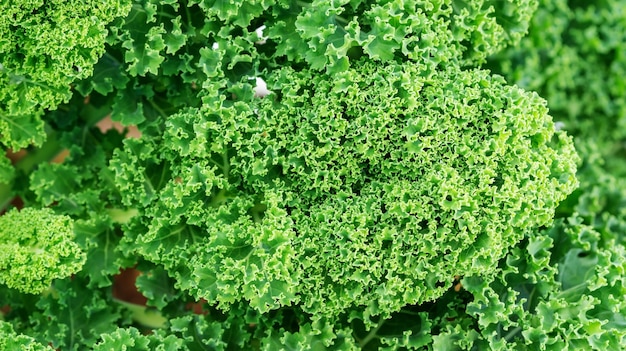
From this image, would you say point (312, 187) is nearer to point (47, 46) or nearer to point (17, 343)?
point (47, 46)

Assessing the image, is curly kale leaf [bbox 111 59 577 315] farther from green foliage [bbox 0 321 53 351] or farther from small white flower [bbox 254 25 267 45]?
green foliage [bbox 0 321 53 351]

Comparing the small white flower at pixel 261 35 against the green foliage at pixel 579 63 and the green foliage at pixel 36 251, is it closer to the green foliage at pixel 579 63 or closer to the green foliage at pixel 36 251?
the green foliage at pixel 36 251

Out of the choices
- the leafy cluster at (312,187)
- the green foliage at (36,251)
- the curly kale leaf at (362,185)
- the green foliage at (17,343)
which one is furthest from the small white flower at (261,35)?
the green foliage at (17,343)

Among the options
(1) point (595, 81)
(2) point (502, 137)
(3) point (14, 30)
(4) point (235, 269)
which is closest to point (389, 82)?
(2) point (502, 137)

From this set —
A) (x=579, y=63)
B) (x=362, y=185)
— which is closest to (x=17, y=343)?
(x=362, y=185)

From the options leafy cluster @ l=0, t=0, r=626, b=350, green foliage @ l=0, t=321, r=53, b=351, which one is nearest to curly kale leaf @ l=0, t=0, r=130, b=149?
leafy cluster @ l=0, t=0, r=626, b=350

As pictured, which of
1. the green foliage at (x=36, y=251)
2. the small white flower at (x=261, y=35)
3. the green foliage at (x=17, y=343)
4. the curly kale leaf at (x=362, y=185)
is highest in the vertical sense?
the small white flower at (x=261, y=35)

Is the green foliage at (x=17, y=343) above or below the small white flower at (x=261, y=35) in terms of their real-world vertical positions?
below

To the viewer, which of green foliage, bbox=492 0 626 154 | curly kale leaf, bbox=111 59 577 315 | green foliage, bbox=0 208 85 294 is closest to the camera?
curly kale leaf, bbox=111 59 577 315
